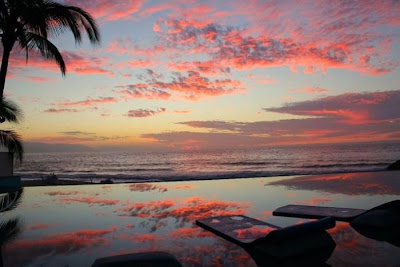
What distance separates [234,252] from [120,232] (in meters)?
2.60

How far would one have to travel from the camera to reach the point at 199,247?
17.7 ft

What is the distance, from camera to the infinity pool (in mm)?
4891

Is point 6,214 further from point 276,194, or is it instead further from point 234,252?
point 276,194

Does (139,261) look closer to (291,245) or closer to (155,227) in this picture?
(291,245)

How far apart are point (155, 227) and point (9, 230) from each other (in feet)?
9.82

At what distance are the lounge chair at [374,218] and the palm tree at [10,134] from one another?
8746 millimetres

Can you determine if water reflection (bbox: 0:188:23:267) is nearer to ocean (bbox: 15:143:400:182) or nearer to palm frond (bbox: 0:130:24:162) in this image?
palm frond (bbox: 0:130:24:162)

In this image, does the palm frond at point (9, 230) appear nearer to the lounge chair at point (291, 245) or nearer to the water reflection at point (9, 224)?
the water reflection at point (9, 224)

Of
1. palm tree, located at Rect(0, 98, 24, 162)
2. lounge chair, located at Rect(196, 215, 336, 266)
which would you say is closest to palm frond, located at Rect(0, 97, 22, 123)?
palm tree, located at Rect(0, 98, 24, 162)

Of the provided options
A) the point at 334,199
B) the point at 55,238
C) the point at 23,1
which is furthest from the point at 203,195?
the point at 23,1

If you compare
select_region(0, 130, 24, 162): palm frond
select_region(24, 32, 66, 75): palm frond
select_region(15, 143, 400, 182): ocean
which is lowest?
select_region(15, 143, 400, 182): ocean

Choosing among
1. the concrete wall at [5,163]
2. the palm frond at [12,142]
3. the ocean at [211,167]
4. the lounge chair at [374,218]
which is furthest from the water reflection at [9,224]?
the ocean at [211,167]

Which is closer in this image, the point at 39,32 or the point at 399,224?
the point at 399,224

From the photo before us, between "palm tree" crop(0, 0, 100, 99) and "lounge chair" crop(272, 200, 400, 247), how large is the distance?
8911 millimetres
